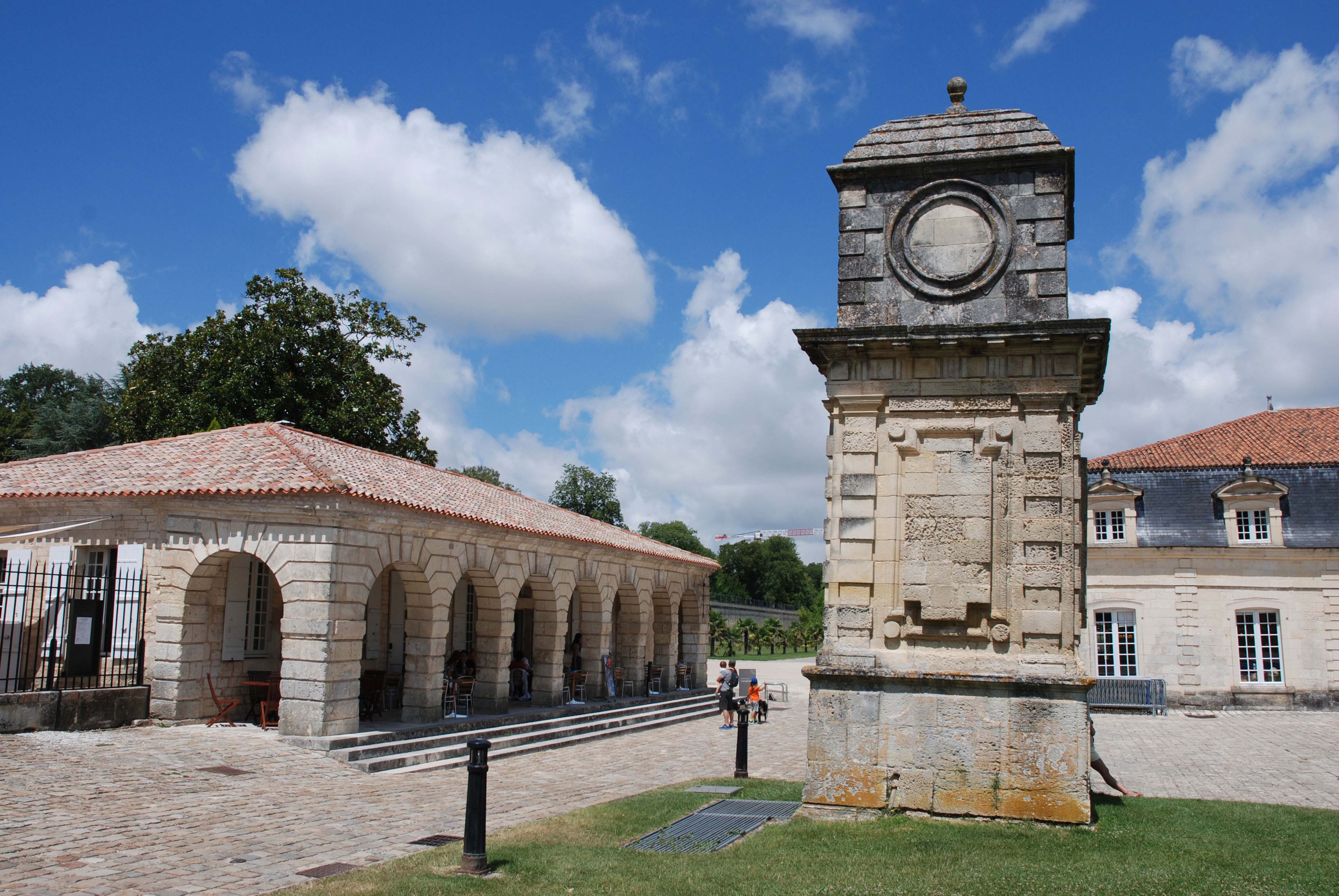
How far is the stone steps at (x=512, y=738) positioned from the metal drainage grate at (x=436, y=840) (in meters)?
1.03

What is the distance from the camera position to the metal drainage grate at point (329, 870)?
24.7ft

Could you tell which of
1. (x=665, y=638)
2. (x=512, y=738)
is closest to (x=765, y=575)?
(x=665, y=638)

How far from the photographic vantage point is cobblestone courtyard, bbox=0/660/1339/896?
300 inches

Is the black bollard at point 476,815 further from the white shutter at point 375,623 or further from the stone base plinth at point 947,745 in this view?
the white shutter at point 375,623

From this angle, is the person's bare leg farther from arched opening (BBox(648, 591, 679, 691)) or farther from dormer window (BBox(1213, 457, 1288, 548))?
dormer window (BBox(1213, 457, 1288, 548))

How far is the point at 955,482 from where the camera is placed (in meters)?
8.93

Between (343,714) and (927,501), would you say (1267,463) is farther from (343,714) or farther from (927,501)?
(343,714)

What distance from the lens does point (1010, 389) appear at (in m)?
8.95

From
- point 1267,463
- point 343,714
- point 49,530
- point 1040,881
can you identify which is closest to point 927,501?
point 1040,881

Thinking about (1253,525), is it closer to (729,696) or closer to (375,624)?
(729,696)

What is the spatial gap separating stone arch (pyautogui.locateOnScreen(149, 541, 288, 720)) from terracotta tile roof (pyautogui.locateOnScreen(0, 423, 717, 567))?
1.11 meters

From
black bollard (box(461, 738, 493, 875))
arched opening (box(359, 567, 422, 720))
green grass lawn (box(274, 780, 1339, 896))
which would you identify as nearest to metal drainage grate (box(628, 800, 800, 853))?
green grass lawn (box(274, 780, 1339, 896))

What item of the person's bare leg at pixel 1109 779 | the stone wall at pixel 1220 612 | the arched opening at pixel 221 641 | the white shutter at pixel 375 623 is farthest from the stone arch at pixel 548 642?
the stone wall at pixel 1220 612

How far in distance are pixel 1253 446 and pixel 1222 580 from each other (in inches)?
185
